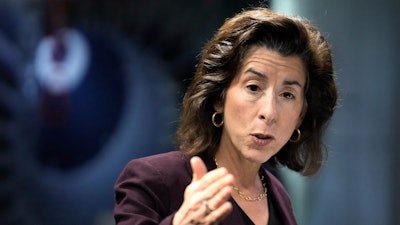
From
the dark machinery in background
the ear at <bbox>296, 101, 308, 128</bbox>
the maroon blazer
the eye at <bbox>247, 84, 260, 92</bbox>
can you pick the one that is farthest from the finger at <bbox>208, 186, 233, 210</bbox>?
the dark machinery in background

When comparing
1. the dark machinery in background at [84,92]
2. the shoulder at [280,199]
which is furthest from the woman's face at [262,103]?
the dark machinery in background at [84,92]

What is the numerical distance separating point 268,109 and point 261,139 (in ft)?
0.22

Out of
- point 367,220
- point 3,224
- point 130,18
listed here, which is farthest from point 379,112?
point 3,224

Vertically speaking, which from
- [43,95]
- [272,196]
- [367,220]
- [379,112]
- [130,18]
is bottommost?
[367,220]

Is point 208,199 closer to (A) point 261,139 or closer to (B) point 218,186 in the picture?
(B) point 218,186

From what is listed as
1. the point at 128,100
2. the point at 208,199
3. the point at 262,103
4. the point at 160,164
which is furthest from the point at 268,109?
the point at 128,100

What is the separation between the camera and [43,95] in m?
2.29

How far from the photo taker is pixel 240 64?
51.4 inches

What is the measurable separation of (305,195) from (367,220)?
0.28 meters

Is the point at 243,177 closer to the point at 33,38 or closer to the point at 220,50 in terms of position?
the point at 220,50

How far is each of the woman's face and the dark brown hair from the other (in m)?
0.03

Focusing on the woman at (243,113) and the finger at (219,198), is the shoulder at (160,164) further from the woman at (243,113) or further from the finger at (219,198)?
the finger at (219,198)

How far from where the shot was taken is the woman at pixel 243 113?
1192 millimetres

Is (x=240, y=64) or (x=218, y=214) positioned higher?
(x=240, y=64)
